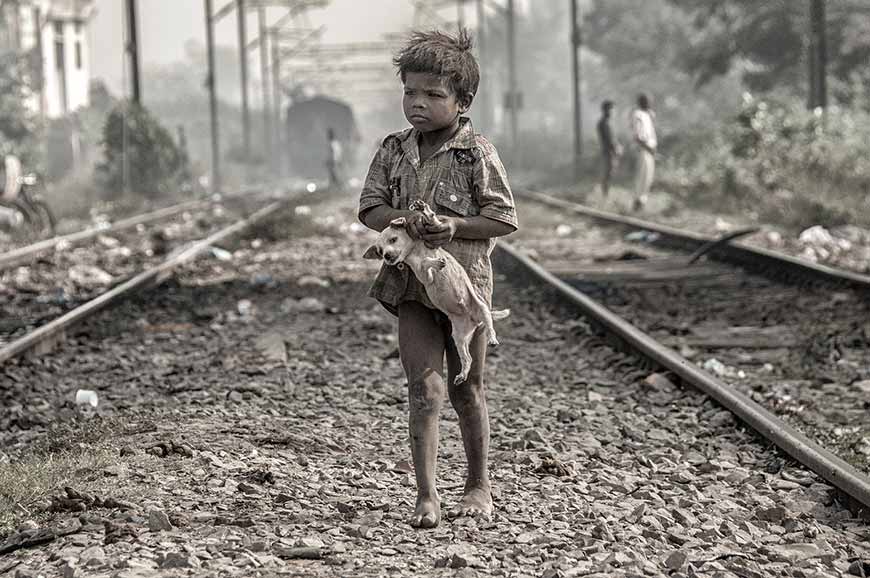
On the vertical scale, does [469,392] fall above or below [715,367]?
above

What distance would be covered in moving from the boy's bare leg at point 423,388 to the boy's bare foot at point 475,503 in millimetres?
146

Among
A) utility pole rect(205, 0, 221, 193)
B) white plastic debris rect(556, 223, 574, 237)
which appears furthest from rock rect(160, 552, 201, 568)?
utility pole rect(205, 0, 221, 193)

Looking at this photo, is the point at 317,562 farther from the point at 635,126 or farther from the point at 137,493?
the point at 635,126

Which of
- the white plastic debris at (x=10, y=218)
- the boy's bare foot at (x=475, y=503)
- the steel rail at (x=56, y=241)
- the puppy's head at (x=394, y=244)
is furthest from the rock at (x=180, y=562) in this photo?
the white plastic debris at (x=10, y=218)

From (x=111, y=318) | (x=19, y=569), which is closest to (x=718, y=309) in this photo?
(x=111, y=318)

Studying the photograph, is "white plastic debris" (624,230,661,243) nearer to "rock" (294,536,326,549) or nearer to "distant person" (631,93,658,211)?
"distant person" (631,93,658,211)

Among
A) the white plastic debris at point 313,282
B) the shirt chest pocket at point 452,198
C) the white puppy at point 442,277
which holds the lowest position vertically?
the white plastic debris at point 313,282

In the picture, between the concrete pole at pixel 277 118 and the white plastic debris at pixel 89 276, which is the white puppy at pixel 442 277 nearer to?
the white plastic debris at pixel 89 276

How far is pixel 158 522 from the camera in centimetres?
382

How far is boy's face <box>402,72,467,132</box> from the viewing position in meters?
3.61

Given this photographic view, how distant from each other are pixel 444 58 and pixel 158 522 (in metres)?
1.74

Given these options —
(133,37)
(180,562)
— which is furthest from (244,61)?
(180,562)

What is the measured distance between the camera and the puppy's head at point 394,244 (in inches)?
142

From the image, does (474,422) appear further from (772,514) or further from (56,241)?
(56,241)
